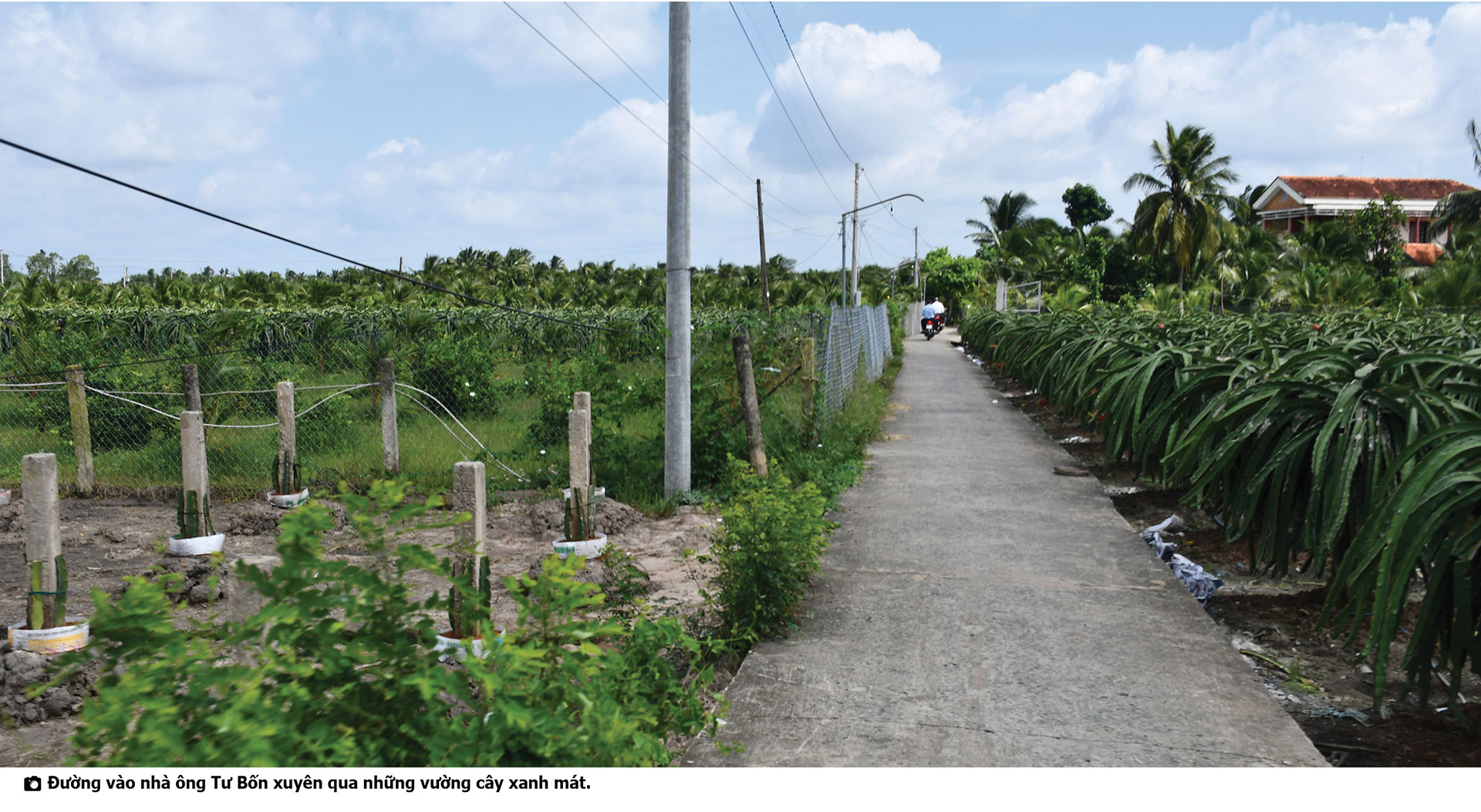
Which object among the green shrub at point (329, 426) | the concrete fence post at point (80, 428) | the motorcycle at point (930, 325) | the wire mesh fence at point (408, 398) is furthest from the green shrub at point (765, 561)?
the motorcycle at point (930, 325)

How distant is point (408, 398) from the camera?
1260 centimetres

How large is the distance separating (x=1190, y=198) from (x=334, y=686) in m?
49.2

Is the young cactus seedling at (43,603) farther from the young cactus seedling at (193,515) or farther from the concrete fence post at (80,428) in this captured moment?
the concrete fence post at (80,428)

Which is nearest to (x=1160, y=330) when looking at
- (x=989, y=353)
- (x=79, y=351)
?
(x=79, y=351)

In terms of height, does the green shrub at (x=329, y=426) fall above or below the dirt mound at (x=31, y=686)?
above

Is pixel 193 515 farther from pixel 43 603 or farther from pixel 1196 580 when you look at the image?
pixel 1196 580

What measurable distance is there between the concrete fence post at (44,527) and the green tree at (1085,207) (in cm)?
7314

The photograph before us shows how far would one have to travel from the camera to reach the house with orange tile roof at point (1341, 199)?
58.1 metres

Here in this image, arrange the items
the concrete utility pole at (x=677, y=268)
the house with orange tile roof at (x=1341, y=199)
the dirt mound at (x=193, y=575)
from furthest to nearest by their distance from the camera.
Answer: the house with orange tile roof at (x=1341, y=199)
the concrete utility pole at (x=677, y=268)
the dirt mound at (x=193, y=575)

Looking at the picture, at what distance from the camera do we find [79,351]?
1351cm

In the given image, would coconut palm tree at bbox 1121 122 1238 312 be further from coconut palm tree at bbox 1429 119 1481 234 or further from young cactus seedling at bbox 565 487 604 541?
young cactus seedling at bbox 565 487 604 541

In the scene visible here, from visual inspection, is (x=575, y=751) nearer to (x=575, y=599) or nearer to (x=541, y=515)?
(x=575, y=599)

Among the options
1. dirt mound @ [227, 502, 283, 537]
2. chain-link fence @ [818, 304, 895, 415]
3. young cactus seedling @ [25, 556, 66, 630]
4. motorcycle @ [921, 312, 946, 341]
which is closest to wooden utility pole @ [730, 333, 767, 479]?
chain-link fence @ [818, 304, 895, 415]

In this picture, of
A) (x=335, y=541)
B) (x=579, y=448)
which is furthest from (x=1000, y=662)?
(x=335, y=541)
